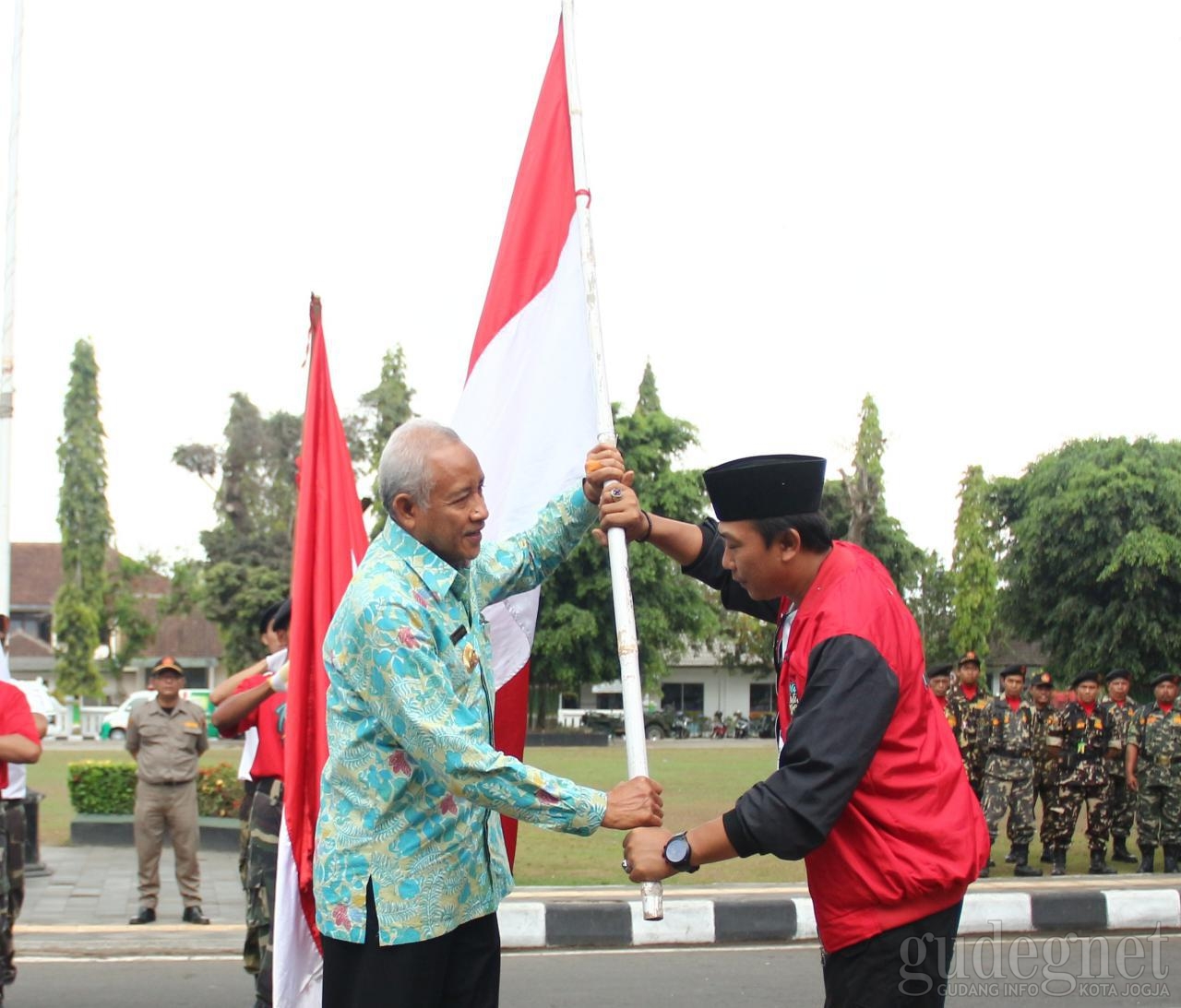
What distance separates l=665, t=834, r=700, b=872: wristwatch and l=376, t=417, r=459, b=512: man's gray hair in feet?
3.11

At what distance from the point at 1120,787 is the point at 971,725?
5.11ft

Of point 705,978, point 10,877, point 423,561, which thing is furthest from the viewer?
point 705,978

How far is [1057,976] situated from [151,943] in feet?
16.7

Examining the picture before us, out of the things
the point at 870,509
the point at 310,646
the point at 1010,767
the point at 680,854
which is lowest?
the point at 1010,767

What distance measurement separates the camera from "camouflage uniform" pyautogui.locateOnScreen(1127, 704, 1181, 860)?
1157cm

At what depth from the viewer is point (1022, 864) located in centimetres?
1148

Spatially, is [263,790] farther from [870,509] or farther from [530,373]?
[870,509]

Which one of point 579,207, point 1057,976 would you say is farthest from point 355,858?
point 1057,976

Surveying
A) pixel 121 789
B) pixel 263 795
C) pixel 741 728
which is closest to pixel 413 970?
pixel 263 795

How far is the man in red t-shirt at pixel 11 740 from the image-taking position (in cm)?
567

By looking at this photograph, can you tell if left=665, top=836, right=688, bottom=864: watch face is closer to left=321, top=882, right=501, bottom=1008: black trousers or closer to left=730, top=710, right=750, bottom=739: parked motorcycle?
left=321, top=882, right=501, bottom=1008: black trousers

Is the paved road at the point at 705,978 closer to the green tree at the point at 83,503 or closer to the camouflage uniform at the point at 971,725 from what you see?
the camouflage uniform at the point at 971,725

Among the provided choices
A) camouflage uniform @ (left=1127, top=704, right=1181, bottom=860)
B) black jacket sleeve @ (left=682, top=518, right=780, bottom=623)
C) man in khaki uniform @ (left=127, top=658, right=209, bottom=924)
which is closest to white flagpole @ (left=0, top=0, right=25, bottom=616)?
man in khaki uniform @ (left=127, top=658, right=209, bottom=924)

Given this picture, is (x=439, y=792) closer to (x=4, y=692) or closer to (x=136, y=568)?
(x=4, y=692)
